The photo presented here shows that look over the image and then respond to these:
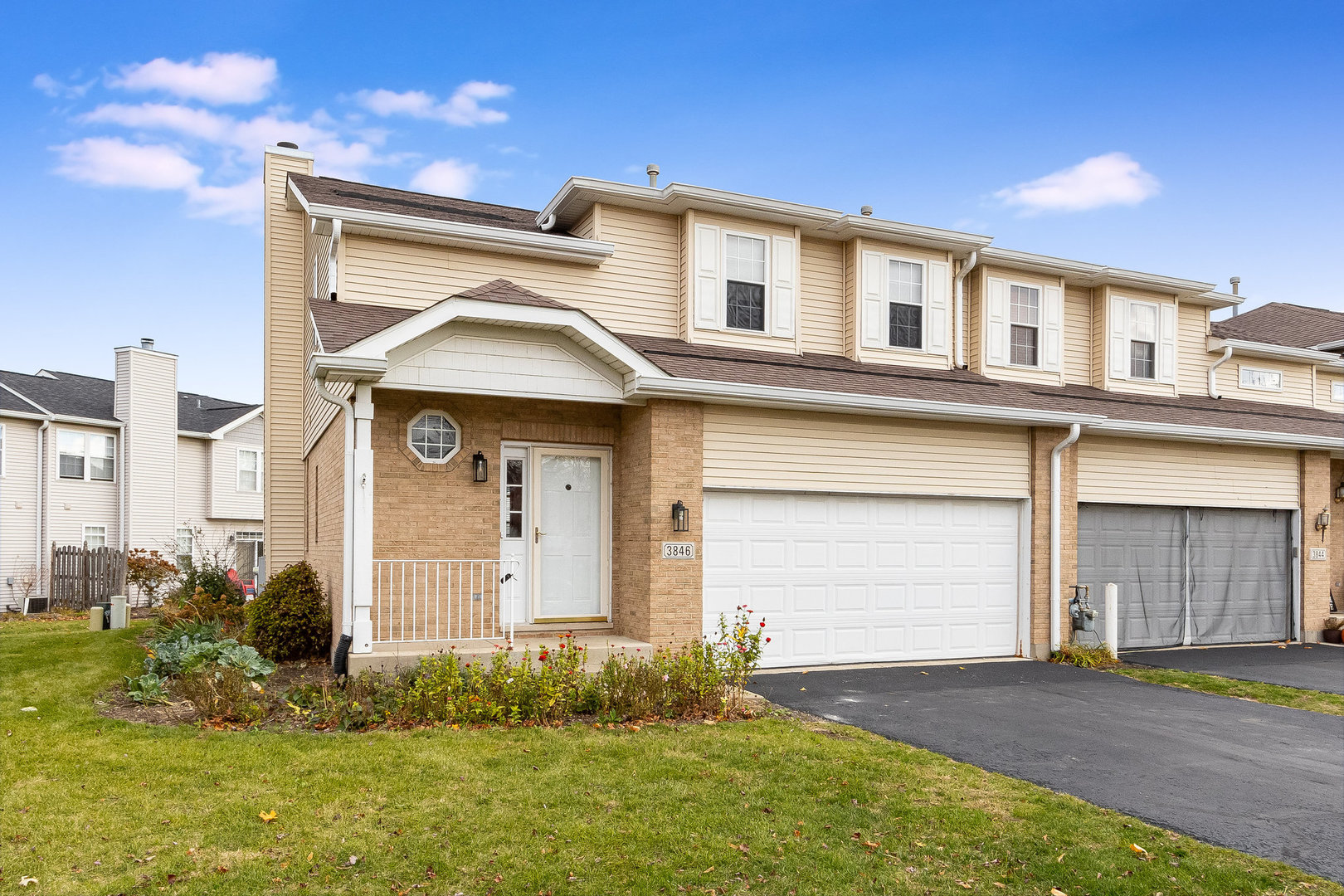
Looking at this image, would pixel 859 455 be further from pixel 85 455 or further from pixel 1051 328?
pixel 85 455

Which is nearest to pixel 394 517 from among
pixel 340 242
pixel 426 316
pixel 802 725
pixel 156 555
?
pixel 426 316

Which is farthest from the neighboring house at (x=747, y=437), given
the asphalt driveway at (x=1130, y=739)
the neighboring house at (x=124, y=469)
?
the neighboring house at (x=124, y=469)

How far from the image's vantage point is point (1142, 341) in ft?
52.2

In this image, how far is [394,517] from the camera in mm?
10180

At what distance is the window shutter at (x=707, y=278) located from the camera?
40.5ft

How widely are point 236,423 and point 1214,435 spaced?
26148mm

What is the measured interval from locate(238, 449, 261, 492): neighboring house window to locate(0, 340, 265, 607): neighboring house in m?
0.03

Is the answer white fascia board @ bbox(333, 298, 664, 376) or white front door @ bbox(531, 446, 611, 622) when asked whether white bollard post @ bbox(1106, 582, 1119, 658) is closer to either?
white front door @ bbox(531, 446, 611, 622)

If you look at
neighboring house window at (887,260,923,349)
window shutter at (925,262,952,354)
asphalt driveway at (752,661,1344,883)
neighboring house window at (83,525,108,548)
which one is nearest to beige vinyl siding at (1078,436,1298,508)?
window shutter at (925,262,952,354)

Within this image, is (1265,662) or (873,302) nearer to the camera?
(1265,662)

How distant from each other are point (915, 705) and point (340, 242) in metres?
8.61

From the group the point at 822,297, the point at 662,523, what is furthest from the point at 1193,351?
the point at 662,523

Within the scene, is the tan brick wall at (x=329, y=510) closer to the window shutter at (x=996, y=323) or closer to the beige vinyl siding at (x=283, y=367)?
the beige vinyl siding at (x=283, y=367)

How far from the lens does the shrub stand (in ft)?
35.3
